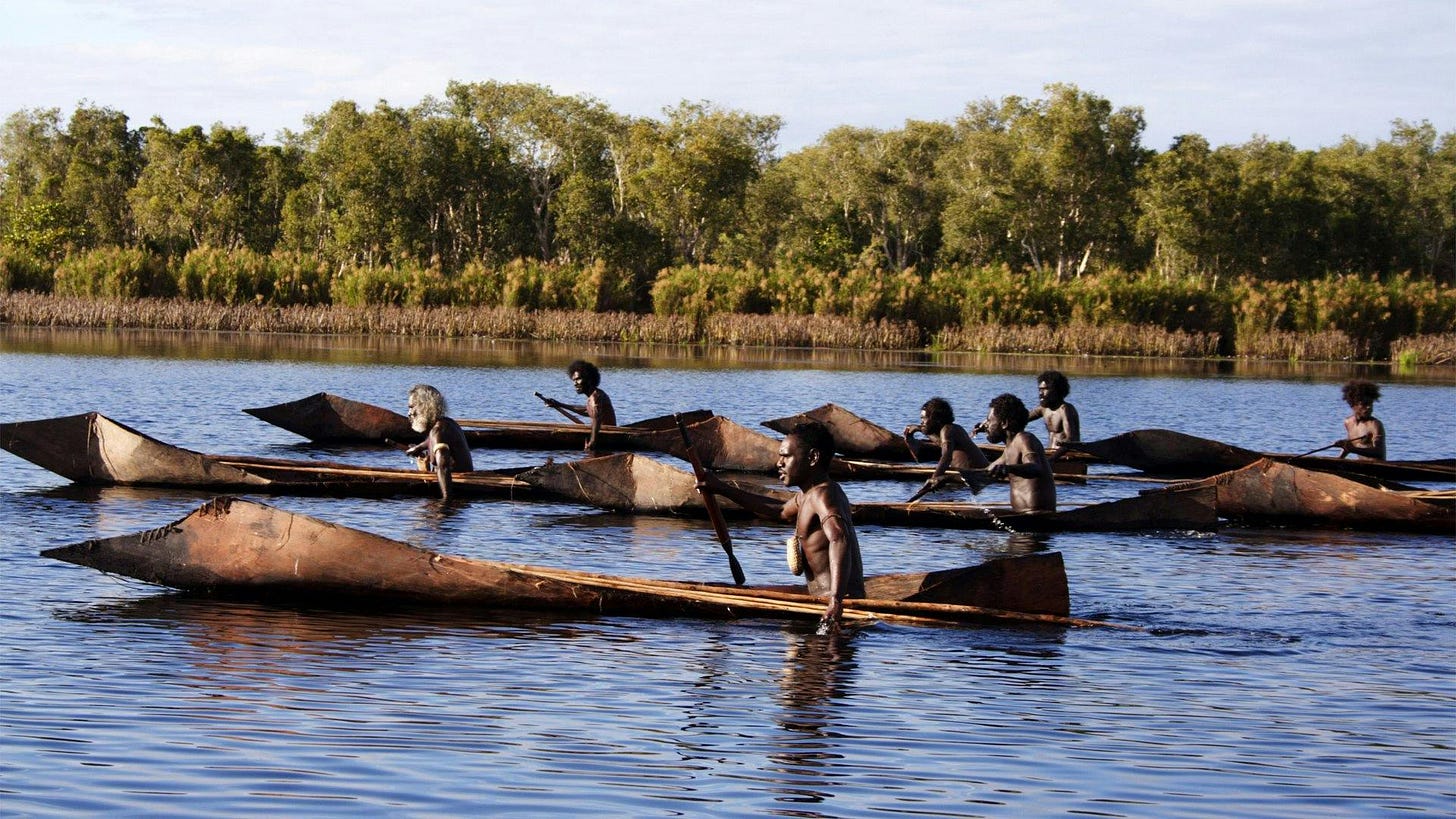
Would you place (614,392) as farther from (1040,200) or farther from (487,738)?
(1040,200)

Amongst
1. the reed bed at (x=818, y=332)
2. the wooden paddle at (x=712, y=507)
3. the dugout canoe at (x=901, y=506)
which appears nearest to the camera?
the wooden paddle at (x=712, y=507)

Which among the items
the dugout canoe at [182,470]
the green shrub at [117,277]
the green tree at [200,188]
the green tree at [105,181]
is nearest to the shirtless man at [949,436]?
the dugout canoe at [182,470]

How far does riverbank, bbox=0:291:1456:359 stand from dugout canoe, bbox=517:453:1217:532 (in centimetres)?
3135

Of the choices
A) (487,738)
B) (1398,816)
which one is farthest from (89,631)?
(1398,816)

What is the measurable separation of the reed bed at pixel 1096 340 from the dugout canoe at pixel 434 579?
117 feet

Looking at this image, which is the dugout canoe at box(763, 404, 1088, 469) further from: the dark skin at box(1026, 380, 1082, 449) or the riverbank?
the riverbank

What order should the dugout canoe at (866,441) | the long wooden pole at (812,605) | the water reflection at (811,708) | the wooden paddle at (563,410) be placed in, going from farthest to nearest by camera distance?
the dugout canoe at (866,441), the wooden paddle at (563,410), the long wooden pole at (812,605), the water reflection at (811,708)

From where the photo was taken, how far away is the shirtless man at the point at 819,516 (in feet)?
26.0

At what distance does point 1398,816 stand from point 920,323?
1555 inches

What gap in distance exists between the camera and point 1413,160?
2689 inches

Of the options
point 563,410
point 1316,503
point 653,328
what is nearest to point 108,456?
point 563,410

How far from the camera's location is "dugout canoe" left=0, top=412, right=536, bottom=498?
13.5 metres

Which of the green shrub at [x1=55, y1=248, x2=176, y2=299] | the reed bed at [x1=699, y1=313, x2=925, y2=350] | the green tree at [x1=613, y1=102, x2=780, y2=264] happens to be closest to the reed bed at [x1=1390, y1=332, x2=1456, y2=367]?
the reed bed at [x1=699, y1=313, x2=925, y2=350]

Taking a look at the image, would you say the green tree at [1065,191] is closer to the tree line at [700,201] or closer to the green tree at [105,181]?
the tree line at [700,201]
